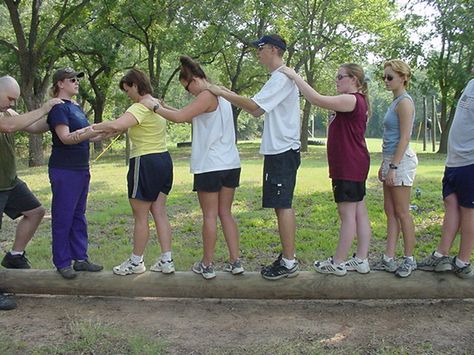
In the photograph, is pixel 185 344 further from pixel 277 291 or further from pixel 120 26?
pixel 120 26

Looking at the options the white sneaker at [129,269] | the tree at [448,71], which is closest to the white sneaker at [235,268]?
the white sneaker at [129,269]

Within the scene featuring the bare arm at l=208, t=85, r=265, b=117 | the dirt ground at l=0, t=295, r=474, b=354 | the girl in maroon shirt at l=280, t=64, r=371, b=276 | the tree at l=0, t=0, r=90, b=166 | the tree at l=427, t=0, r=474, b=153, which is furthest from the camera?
the tree at l=427, t=0, r=474, b=153

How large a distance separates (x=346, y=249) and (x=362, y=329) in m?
0.70

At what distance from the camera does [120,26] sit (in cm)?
2488

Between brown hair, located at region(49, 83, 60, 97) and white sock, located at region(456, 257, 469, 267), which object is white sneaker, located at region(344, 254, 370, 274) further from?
brown hair, located at region(49, 83, 60, 97)

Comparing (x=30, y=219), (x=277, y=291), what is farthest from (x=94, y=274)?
(x=277, y=291)

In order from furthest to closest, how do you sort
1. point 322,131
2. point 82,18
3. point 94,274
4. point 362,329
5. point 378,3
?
point 322,131
point 378,3
point 82,18
point 94,274
point 362,329

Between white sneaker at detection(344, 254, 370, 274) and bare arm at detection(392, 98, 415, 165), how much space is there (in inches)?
36.1

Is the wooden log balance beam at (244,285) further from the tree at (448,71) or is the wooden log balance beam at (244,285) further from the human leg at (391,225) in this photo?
the tree at (448,71)

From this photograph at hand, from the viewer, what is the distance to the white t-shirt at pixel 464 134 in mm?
4141

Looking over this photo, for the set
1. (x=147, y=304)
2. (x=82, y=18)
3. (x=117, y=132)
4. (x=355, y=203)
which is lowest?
(x=147, y=304)

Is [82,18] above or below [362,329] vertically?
above

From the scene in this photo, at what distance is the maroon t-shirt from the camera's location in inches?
166

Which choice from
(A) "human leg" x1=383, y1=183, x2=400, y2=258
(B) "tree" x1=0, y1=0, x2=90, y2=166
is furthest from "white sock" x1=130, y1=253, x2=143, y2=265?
(B) "tree" x1=0, y1=0, x2=90, y2=166
